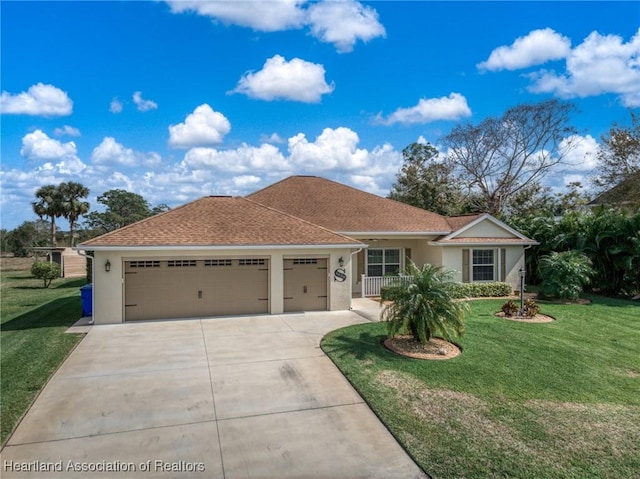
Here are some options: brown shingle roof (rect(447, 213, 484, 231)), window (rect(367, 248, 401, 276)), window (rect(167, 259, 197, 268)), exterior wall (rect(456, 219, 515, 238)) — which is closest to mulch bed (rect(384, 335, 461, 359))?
window (rect(167, 259, 197, 268))

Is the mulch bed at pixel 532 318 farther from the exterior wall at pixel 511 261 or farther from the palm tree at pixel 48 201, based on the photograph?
the palm tree at pixel 48 201

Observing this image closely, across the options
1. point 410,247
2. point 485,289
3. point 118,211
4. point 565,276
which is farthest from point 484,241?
point 118,211

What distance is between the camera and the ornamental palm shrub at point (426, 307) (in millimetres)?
8680

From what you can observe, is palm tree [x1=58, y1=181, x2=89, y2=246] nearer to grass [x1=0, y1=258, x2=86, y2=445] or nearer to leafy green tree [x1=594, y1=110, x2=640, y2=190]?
grass [x1=0, y1=258, x2=86, y2=445]

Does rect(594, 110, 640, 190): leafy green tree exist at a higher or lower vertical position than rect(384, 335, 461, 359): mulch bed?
higher

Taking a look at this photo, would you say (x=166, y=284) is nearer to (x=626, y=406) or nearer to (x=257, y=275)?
(x=257, y=275)

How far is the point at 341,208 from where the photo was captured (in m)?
19.0

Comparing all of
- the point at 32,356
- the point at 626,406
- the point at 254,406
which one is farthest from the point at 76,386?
the point at 626,406

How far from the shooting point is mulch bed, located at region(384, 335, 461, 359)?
28.2ft

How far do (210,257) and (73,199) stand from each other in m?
34.1

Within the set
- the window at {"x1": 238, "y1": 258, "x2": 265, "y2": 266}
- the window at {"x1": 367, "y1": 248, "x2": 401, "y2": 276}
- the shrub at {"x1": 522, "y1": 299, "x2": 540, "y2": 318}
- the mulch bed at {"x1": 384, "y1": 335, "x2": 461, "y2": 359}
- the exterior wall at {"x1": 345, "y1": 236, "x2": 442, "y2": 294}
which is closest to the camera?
the mulch bed at {"x1": 384, "y1": 335, "x2": 461, "y2": 359}

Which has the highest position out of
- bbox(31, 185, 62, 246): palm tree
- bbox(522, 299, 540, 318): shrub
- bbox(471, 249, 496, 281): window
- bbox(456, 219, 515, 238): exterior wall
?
bbox(31, 185, 62, 246): palm tree

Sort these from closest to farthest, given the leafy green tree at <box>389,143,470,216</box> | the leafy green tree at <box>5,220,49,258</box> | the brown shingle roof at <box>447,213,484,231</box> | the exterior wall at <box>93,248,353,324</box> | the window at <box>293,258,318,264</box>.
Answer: the exterior wall at <box>93,248,353,324</box>, the window at <box>293,258,318,264</box>, the brown shingle roof at <box>447,213,484,231</box>, the leafy green tree at <box>389,143,470,216</box>, the leafy green tree at <box>5,220,49,258</box>

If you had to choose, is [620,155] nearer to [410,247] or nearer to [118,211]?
[410,247]
